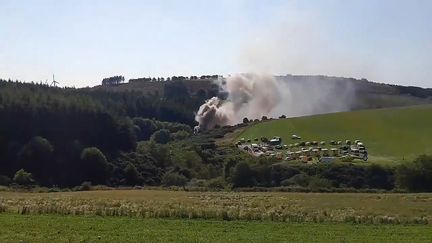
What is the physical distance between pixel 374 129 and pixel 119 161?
5702 cm

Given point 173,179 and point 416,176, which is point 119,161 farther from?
point 416,176

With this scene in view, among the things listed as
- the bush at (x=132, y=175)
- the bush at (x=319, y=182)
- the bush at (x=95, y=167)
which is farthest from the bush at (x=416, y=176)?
the bush at (x=95, y=167)

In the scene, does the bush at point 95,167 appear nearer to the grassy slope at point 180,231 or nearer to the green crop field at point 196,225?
the green crop field at point 196,225

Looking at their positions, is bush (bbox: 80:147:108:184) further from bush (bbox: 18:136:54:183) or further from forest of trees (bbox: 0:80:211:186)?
bush (bbox: 18:136:54:183)

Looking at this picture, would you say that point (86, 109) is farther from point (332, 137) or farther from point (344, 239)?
point (344, 239)

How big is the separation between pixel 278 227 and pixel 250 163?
7618cm

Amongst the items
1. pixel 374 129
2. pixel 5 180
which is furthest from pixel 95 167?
pixel 374 129

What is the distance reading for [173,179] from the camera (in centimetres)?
11294

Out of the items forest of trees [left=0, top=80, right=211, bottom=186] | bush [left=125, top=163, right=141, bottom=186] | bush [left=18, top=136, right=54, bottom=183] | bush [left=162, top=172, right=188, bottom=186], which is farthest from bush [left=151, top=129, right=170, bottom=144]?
bush [left=162, top=172, right=188, bottom=186]

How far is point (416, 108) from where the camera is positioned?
15750cm

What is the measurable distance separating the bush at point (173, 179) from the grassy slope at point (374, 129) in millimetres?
Result: 36032

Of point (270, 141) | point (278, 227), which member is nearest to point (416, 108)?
point (270, 141)

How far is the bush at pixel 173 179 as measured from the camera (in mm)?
110769

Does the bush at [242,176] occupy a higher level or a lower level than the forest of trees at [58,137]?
lower
